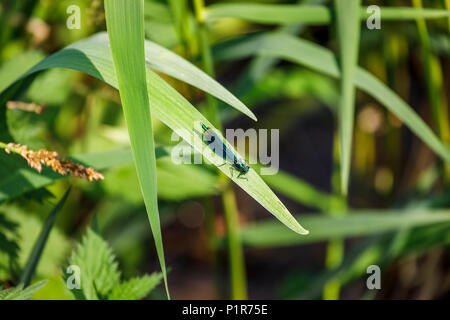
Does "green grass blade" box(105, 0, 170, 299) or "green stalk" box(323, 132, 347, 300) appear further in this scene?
"green stalk" box(323, 132, 347, 300)

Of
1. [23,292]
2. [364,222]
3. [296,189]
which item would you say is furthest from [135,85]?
[296,189]

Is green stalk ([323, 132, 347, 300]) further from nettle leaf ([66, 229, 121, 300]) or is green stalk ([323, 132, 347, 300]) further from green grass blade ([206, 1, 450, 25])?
nettle leaf ([66, 229, 121, 300])

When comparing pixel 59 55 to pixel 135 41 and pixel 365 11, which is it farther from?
pixel 365 11

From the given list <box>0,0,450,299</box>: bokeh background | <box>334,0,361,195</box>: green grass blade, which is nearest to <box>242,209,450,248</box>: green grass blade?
<box>0,0,450,299</box>: bokeh background

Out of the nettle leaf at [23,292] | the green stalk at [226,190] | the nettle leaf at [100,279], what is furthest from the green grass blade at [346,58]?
the nettle leaf at [23,292]

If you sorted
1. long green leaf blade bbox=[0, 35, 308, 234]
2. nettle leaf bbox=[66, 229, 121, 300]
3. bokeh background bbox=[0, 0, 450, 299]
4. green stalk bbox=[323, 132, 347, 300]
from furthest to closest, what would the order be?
green stalk bbox=[323, 132, 347, 300]
bokeh background bbox=[0, 0, 450, 299]
nettle leaf bbox=[66, 229, 121, 300]
long green leaf blade bbox=[0, 35, 308, 234]
